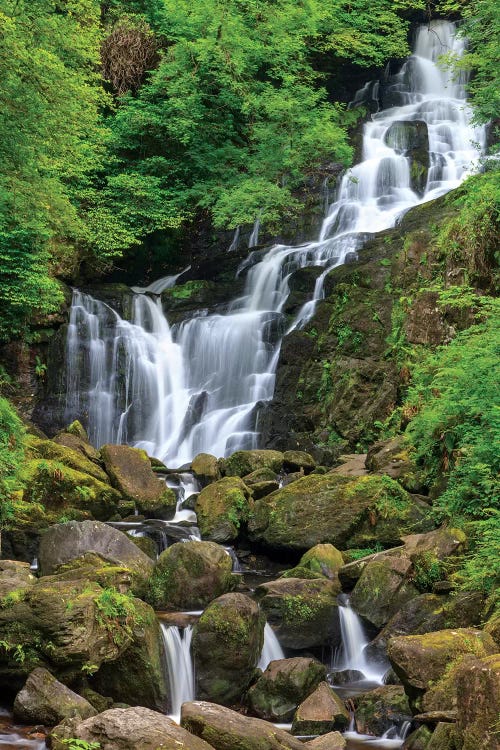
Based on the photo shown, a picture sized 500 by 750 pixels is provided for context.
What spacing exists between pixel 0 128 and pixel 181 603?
6.92 metres

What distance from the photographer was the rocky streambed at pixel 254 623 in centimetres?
586

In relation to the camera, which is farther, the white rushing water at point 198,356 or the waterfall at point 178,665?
the white rushing water at point 198,356

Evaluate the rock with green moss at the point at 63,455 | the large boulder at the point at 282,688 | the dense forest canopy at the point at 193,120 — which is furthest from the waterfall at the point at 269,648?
the dense forest canopy at the point at 193,120

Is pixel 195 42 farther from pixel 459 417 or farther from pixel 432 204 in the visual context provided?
pixel 459 417

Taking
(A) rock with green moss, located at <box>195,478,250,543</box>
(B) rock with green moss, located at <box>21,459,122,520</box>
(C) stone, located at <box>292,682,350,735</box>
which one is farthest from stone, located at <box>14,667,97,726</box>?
(A) rock with green moss, located at <box>195,478,250,543</box>

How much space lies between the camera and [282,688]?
722cm

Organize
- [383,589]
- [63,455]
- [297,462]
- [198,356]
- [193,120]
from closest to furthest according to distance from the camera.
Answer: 1. [383,589]
2. [63,455]
3. [297,462]
4. [198,356]
5. [193,120]

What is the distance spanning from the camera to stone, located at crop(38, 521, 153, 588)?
863 cm

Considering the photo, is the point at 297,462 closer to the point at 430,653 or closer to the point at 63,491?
the point at 63,491

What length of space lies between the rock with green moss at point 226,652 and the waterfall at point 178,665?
0.37ft

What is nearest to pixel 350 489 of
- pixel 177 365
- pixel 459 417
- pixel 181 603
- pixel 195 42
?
pixel 459 417

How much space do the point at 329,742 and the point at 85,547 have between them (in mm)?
3679

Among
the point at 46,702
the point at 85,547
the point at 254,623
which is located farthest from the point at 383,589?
the point at 46,702

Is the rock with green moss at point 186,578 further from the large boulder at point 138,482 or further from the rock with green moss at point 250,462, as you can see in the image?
the rock with green moss at point 250,462
